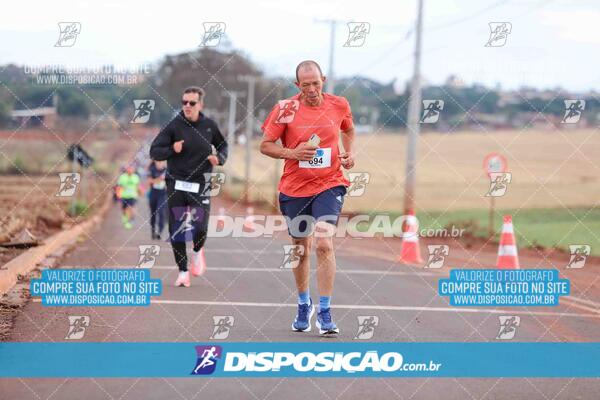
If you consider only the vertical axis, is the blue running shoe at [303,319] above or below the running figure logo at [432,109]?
below

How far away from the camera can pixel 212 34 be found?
337 inches

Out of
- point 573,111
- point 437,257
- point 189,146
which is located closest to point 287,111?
point 573,111

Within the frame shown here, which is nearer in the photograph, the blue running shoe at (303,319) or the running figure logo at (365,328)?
the running figure logo at (365,328)

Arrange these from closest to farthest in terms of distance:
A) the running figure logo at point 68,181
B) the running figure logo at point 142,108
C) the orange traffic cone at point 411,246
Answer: the running figure logo at point 142,108 < the running figure logo at point 68,181 < the orange traffic cone at point 411,246

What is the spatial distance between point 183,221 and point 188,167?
587mm

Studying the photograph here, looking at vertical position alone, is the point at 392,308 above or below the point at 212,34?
below

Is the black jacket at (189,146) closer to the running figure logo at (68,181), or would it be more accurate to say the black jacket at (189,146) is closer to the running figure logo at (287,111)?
the running figure logo at (68,181)

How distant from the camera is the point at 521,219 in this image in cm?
3503

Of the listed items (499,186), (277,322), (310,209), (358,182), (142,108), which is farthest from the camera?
(358,182)

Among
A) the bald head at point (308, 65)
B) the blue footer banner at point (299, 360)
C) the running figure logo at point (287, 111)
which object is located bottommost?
the blue footer banner at point (299, 360)

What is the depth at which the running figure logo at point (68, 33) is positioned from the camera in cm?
834

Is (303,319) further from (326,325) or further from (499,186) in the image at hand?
(499,186)

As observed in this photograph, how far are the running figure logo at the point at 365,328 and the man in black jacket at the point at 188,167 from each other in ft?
11.2

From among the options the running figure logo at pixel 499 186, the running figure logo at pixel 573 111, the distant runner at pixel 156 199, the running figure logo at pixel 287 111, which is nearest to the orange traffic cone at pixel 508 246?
the running figure logo at pixel 499 186
